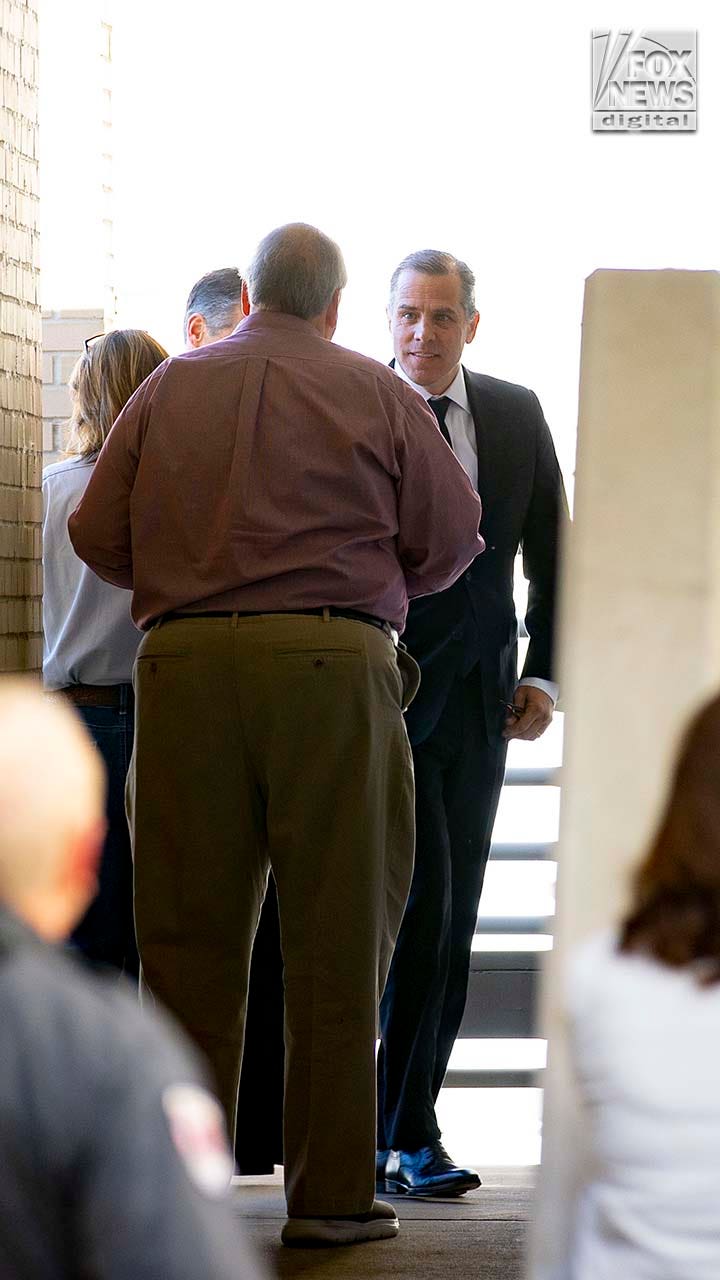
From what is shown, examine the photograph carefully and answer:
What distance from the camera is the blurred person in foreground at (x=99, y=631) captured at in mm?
3086

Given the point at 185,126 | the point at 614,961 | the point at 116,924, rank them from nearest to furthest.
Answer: the point at 614,961 < the point at 116,924 < the point at 185,126

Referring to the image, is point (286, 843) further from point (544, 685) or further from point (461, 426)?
point (461, 426)

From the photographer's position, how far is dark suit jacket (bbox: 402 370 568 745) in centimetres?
327

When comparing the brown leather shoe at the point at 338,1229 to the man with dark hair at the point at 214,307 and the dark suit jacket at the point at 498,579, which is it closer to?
the dark suit jacket at the point at 498,579

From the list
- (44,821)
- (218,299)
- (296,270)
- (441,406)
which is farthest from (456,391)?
(44,821)

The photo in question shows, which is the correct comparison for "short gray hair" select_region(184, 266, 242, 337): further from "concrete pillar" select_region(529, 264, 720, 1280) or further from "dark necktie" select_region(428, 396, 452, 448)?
"concrete pillar" select_region(529, 264, 720, 1280)

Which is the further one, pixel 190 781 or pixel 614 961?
pixel 190 781

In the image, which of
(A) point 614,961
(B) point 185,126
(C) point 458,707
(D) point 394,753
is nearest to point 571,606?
(A) point 614,961

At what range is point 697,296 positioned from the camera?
78.1 inches

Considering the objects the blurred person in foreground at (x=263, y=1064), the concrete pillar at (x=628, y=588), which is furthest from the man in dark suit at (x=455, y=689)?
the concrete pillar at (x=628, y=588)

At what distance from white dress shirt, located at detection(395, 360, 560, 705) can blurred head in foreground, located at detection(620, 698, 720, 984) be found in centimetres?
197

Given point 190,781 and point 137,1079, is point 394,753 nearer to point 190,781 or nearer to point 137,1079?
point 190,781

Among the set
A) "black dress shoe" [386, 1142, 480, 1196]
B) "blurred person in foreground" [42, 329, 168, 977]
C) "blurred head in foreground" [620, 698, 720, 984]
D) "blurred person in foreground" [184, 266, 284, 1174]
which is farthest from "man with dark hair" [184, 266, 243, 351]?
"blurred head in foreground" [620, 698, 720, 984]

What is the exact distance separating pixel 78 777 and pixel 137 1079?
221 millimetres
